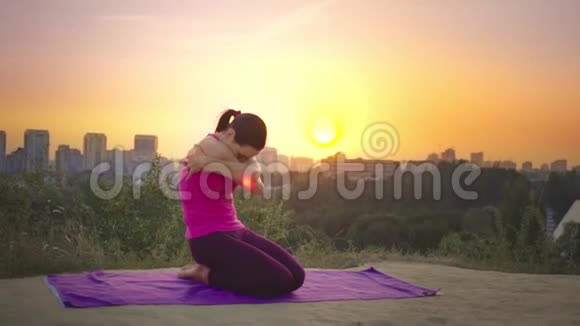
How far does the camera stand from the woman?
11.3 ft

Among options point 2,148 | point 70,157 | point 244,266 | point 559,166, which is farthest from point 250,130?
point 559,166

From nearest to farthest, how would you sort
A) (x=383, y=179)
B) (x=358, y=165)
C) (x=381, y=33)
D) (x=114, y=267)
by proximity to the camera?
1. (x=114, y=267)
2. (x=381, y=33)
3. (x=358, y=165)
4. (x=383, y=179)

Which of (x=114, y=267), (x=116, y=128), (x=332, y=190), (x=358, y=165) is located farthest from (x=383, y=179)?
(x=114, y=267)

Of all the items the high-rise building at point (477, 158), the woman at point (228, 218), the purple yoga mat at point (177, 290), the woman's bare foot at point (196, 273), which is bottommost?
the purple yoga mat at point (177, 290)

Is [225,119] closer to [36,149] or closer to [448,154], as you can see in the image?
[36,149]

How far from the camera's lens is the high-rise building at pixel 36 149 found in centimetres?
609

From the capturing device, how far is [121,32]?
867 cm

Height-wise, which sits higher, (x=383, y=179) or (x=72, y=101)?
(x=72, y=101)

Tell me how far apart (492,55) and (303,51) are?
3211mm

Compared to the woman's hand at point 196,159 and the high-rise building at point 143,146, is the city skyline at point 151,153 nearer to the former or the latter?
the high-rise building at point 143,146

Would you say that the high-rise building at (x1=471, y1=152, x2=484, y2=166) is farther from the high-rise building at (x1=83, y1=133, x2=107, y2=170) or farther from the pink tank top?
the pink tank top

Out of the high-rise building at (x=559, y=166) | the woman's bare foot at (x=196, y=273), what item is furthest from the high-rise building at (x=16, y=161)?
the high-rise building at (x=559, y=166)

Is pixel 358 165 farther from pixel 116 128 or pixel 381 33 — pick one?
pixel 116 128

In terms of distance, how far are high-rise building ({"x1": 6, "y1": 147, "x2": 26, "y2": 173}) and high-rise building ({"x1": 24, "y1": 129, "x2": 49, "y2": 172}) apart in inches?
2.3
